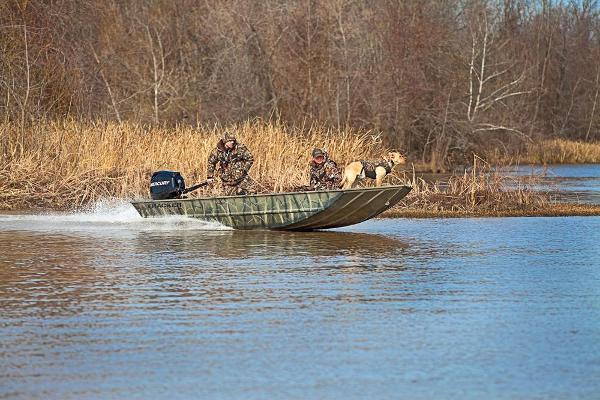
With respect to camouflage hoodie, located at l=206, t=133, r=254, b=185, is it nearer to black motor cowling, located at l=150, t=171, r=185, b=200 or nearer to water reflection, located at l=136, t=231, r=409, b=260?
black motor cowling, located at l=150, t=171, r=185, b=200

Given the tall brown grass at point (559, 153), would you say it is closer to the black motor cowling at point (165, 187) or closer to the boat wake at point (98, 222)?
the boat wake at point (98, 222)

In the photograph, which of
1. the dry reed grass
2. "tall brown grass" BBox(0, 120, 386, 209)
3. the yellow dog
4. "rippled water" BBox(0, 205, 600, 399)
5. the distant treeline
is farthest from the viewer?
the distant treeline

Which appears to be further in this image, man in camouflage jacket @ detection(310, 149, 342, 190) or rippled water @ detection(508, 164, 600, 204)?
rippled water @ detection(508, 164, 600, 204)

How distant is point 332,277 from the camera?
1205 centimetres

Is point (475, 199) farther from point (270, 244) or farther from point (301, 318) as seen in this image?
point (301, 318)

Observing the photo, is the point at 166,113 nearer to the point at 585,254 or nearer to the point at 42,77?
the point at 42,77

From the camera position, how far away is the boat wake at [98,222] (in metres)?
18.5

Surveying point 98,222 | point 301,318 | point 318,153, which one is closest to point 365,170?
point 318,153

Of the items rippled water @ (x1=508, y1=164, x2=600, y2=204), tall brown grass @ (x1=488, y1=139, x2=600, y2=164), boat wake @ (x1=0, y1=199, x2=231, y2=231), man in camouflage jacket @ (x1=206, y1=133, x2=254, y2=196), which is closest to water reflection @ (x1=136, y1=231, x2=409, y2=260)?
boat wake @ (x1=0, y1=199, x2=231, y2=231)

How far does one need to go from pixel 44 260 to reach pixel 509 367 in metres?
7.66

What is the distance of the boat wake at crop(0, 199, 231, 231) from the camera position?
1851cm

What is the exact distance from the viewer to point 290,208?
17.6 m

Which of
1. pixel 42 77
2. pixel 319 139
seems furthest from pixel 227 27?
pixel 319 139

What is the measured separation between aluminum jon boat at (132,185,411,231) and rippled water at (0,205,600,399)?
964mm
